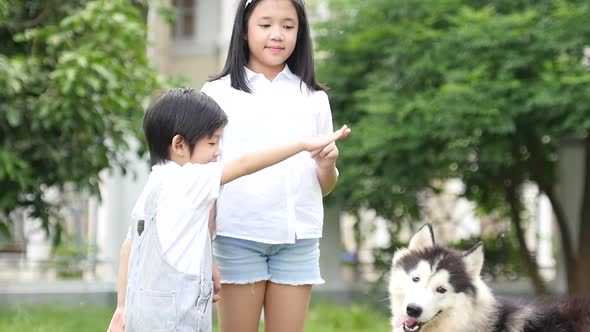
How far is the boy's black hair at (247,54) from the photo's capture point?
3.50m

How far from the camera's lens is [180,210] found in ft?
9.94

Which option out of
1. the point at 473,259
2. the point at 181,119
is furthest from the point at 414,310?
the point at 181,119

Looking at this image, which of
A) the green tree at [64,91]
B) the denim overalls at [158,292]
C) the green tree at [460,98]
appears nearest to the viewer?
the denim overalls at [158,292]

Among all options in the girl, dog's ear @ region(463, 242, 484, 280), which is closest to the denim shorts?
the girl

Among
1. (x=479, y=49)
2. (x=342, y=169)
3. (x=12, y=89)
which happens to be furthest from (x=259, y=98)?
(x=342, y=169)

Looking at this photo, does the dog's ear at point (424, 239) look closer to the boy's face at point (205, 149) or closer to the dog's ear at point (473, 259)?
the dog's ear at point (473, 259)

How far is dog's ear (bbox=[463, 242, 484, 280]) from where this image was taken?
12.6 ft

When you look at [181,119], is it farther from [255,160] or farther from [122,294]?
[122,294]

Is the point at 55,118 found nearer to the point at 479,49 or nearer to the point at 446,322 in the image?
the point at 446,322

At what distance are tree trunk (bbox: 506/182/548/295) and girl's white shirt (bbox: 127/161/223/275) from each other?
679cm

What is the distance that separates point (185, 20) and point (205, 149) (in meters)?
13.3

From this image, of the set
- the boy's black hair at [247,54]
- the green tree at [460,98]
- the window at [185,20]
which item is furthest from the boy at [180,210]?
the window at [185,20]

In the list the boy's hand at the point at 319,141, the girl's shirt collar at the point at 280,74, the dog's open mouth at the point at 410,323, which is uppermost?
the girl's shirt collar at the point at 280,74

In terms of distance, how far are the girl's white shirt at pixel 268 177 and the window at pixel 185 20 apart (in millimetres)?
12910
